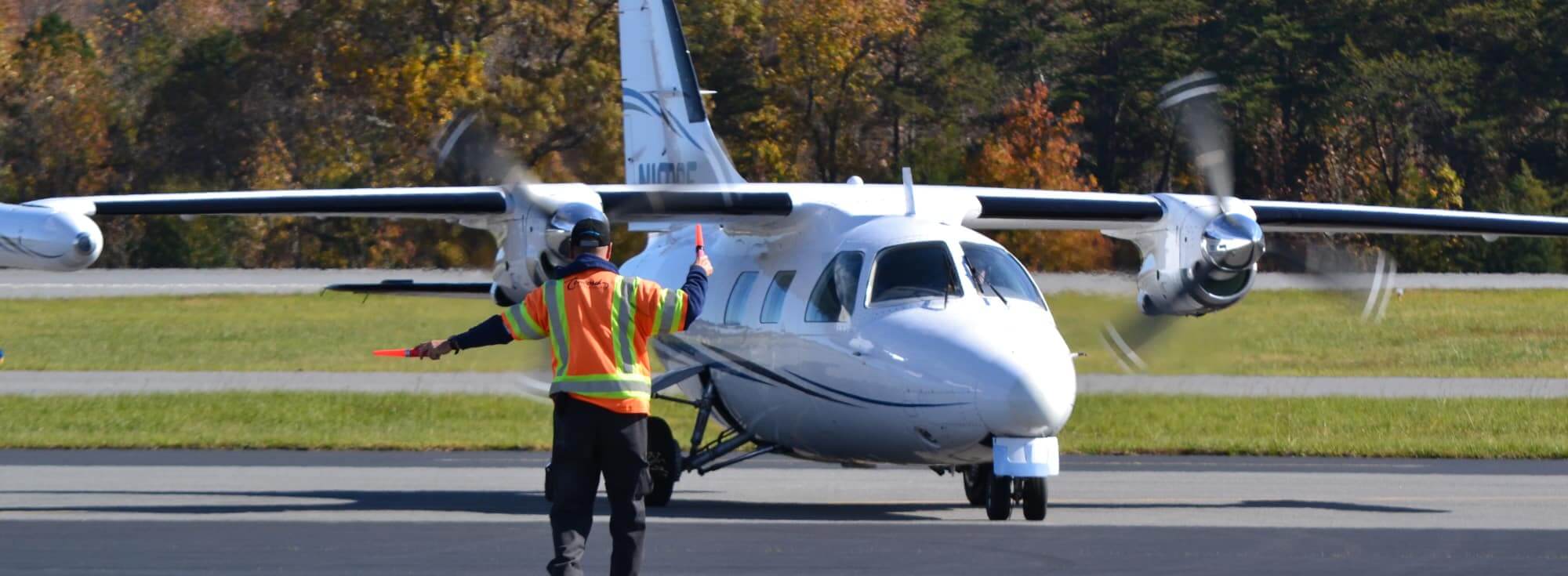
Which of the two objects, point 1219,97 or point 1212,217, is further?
point 1219,97

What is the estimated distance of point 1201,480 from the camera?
1758cm

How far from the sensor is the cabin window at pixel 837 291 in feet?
46.5

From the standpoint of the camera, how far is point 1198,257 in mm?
15742

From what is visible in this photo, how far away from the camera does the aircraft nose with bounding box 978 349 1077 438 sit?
41.9ft

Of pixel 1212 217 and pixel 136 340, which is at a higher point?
pixel 1212 217

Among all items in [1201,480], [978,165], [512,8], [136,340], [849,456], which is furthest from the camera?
[512,8]

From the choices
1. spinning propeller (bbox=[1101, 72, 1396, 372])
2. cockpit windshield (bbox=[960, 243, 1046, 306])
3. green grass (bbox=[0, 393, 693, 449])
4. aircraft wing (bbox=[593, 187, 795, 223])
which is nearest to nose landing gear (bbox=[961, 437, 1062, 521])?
cockpit windshield (bbox=[960, 243, 1046, 306])

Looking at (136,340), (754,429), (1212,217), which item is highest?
(1212,217)

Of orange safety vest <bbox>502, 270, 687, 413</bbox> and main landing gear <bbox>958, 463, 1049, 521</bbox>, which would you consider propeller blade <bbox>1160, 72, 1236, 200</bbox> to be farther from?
orange safety vest <bbox>502, 270, 687, 413</bbox>

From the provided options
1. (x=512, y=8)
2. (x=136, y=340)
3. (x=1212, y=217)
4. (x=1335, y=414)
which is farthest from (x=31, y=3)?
(x=1212, y=217)

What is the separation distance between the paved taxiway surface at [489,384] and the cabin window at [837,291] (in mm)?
12845

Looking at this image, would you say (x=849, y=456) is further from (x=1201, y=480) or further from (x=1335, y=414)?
(x=1335, y=414)

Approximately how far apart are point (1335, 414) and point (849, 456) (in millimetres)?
12425

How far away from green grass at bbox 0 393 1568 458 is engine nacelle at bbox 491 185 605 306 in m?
6.91
